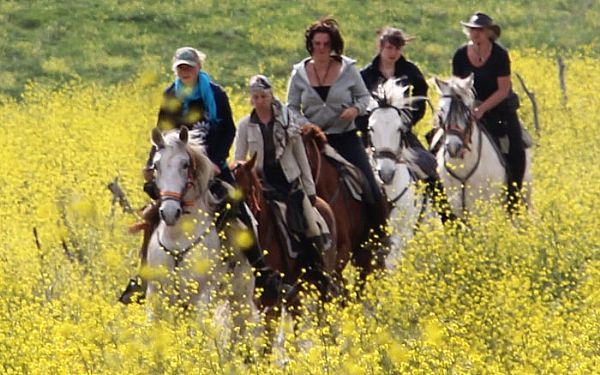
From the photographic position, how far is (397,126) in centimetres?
1277

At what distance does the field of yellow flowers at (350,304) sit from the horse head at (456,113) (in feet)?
2.52

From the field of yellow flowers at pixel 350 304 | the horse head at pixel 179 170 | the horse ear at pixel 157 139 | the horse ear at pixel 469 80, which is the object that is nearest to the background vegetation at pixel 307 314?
the field of yellow flowers at pixel 350 304

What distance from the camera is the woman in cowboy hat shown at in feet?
45.8

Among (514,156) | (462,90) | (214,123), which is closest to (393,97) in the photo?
(462,90)

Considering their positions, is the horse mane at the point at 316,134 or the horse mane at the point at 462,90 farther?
the horse mane at the point at 462,90

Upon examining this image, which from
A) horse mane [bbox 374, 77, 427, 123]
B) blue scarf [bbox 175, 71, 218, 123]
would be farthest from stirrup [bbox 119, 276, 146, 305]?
horse mane [bbox 374, 77, 427, 123]

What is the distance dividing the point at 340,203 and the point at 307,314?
8.49 feet

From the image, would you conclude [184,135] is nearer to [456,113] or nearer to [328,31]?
[328,31]

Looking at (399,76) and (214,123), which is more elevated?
(214,123)

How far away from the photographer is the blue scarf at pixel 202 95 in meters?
10.3

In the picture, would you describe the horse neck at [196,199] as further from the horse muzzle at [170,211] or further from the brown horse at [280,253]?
the brown horse at [280,253]

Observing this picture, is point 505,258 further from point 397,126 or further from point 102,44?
point 102,44

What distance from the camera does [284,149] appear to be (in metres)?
11.0

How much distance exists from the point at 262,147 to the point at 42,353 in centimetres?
300
